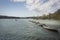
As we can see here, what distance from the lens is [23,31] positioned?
2039 millimetres

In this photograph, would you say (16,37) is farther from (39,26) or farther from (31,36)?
(39,26)

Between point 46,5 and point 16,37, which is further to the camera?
point 46,5

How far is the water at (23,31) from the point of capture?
1.97 metres

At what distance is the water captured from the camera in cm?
197

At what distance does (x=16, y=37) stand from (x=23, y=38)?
0.12 m

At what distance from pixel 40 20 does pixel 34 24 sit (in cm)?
14

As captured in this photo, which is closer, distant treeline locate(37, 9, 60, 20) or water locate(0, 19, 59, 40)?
water locate(0, 19, 59, 40)

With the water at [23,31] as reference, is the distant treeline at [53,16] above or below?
above

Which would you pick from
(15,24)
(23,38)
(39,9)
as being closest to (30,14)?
(39,9)

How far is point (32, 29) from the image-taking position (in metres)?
2.08

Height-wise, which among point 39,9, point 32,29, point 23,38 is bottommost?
point 23,38

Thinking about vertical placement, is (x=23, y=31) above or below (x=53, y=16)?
below

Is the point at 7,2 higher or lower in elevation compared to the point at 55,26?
higher

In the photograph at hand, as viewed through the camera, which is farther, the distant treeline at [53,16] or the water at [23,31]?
the distant treeline at [53,16]
